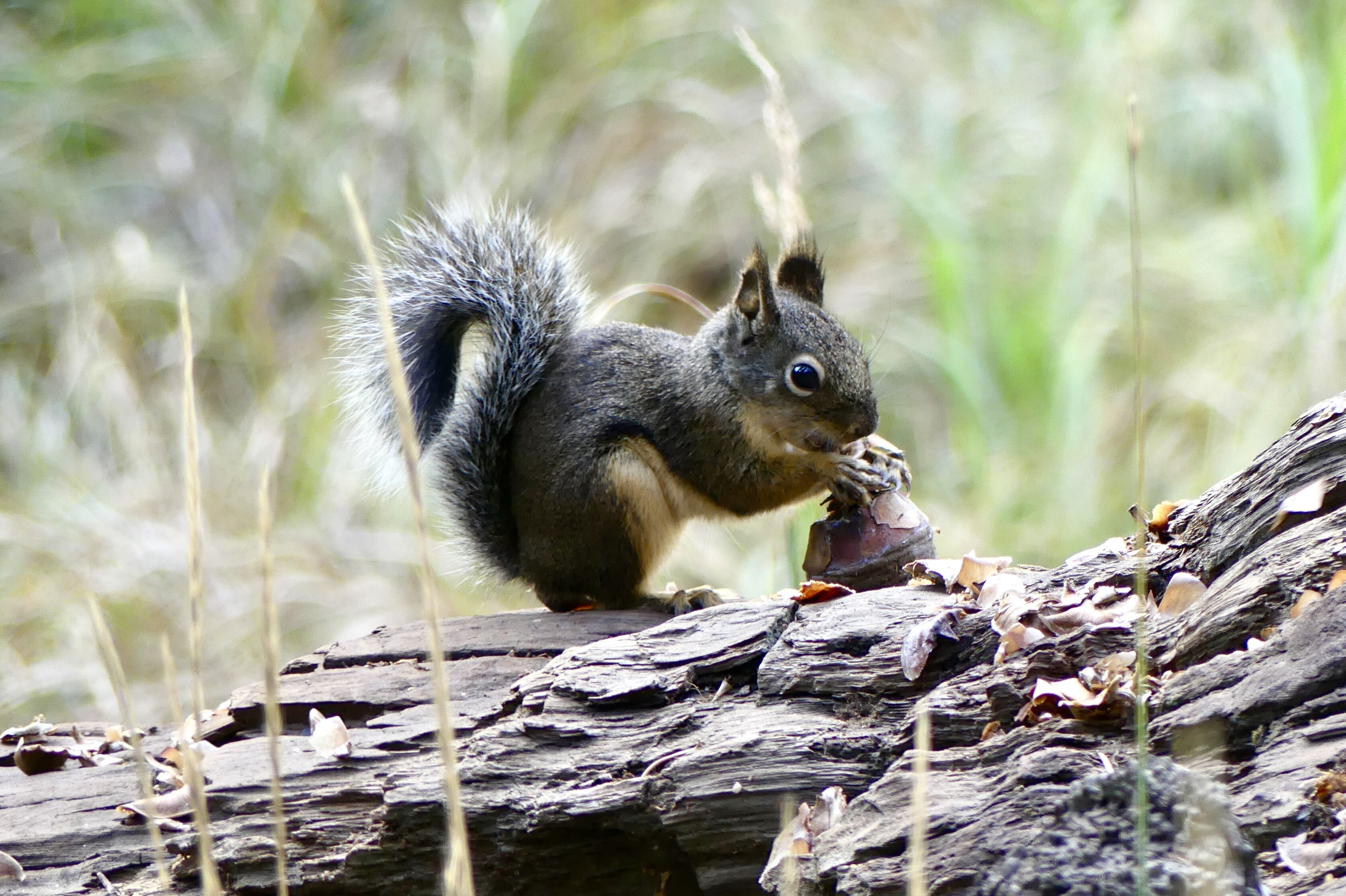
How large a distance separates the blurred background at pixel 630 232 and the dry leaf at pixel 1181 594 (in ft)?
6.04

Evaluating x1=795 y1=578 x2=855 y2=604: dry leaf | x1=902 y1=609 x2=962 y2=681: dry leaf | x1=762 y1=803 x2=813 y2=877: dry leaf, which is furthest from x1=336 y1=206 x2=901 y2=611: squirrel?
x1=762 y1=803 x2=813 y2=877: dry leaf

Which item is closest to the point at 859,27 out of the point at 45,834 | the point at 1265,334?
the point at 1265,334

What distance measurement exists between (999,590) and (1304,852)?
0.66 metres

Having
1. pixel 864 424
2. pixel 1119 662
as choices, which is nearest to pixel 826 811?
pixel 1119 662

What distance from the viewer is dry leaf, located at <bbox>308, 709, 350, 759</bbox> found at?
1873 mm

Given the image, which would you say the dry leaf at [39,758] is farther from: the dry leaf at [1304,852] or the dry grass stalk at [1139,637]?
the dry leaf at [1304,852]

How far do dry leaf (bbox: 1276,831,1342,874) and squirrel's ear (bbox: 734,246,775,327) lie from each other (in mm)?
1543

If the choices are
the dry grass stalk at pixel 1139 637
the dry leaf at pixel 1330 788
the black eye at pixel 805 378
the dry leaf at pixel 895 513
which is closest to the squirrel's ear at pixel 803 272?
the black eye at pixel 805 378

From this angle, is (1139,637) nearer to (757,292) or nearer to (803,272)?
(757,292)

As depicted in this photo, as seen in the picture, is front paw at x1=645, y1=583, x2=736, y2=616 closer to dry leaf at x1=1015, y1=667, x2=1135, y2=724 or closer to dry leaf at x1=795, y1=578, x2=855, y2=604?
dry leaf at x1=795, y1=578, x2=855, y2=604

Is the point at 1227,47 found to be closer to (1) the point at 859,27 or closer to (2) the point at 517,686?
(1) the point at 859,27

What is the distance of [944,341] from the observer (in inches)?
160

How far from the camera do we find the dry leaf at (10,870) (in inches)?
72.4

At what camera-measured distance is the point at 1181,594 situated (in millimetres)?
1608
